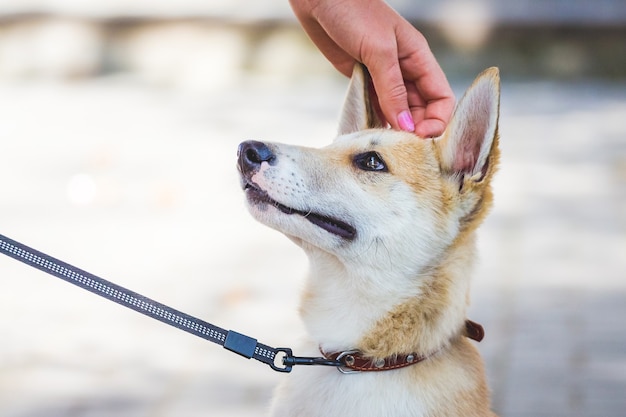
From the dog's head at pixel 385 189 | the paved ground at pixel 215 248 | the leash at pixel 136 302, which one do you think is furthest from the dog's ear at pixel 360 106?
the leash at pixel 136 302

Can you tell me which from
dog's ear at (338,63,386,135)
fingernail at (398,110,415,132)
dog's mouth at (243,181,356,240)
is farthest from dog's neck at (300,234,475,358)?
dog's ear at (338,63,386,135)

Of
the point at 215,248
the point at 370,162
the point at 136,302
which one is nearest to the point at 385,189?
the point at 370,162

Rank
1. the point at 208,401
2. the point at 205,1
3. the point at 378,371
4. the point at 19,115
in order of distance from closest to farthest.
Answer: the point at 378,371 < the point at 208,401 < the point at 19,115 < the point at 205,1

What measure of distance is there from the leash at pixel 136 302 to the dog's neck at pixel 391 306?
0.24 meters

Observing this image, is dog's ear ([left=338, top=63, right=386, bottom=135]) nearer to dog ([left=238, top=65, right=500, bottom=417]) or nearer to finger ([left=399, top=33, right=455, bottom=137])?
finger ([left=399, top=33, right=455, bottom=137])

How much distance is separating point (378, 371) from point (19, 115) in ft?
21.2

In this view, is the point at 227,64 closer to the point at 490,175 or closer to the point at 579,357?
the point at 579,357

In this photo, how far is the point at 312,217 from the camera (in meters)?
3.17

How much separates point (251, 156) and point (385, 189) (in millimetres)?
476

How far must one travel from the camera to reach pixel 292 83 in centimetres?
975

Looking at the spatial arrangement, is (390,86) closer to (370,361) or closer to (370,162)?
(370,162)

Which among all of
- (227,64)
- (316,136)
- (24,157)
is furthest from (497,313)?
(227,64)

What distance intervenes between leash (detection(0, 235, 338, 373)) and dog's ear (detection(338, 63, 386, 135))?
3.27ft

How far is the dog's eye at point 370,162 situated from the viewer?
11.0ft
